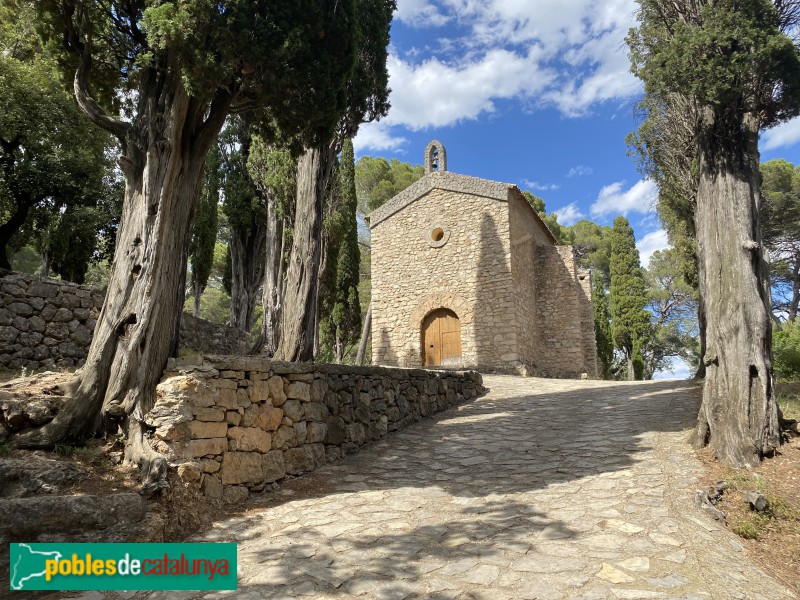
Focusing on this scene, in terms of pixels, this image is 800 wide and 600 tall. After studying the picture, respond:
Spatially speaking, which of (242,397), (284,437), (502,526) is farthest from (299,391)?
(502,526)

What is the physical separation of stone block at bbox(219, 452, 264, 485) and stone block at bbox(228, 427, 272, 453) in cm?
6

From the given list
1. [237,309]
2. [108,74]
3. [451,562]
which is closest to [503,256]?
[237,309]

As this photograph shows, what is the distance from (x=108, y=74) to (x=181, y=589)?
19.3ft

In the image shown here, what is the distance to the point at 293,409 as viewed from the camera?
5469 millimetres

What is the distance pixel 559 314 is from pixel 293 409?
12.9 metres

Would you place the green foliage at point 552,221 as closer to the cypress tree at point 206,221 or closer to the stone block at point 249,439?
the cypress tree at point 206,221

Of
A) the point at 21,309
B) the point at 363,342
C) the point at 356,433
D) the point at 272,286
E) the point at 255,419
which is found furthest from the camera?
the point at 363,342

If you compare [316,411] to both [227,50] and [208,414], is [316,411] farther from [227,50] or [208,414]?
[227,50]

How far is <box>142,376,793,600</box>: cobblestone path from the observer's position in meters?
2.98

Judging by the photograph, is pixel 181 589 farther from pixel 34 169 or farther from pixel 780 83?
pixel 34 169

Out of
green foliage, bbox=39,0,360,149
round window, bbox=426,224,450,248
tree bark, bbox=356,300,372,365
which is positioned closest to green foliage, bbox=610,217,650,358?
round window, bbox=426,224,450,248

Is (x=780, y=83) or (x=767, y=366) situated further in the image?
(x=780, y=83)

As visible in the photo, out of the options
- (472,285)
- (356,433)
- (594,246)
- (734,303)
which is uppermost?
(594,246)

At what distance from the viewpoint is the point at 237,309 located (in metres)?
15.3
